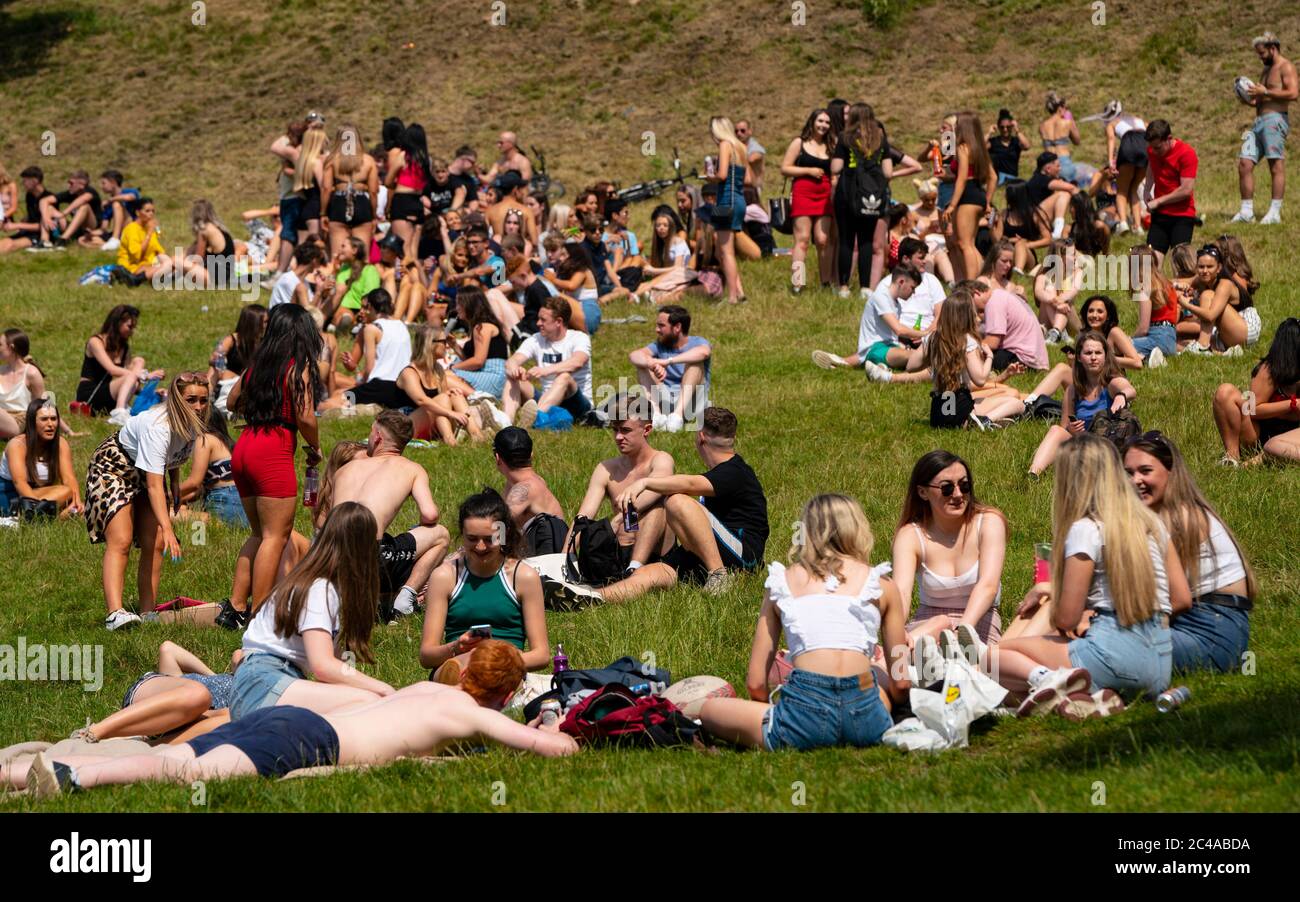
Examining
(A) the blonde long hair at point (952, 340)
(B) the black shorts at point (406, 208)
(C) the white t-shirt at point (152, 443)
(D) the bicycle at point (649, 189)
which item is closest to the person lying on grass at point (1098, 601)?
(C) the white t-shirt at point (152, 443)

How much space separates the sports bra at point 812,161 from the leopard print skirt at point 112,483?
1014 centimetres

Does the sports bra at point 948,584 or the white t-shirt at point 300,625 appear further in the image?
the sports bra at point 948,584

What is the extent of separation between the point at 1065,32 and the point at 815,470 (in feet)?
72.3

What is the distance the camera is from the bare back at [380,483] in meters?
10.7

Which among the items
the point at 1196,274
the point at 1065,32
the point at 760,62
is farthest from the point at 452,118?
the point at 1196,274

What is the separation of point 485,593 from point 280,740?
6.29ft

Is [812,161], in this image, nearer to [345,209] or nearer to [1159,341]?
[1159,341]

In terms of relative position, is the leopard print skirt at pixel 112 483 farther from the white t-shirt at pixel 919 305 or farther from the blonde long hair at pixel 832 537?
the white t-shirt at pixel 919 305

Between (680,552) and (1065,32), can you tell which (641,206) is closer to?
(1065,32)

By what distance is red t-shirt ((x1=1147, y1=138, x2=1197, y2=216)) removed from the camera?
17531 millimetres

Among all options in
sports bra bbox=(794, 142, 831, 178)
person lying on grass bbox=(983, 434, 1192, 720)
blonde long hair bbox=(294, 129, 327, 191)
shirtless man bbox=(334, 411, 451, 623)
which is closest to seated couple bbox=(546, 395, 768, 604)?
shirtless man bbox=(334, 411, 451, 623)

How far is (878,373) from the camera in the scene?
15.6 m

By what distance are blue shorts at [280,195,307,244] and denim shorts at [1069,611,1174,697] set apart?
16243mm

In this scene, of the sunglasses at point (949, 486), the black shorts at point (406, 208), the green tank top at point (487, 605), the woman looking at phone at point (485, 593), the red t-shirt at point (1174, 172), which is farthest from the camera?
the black shorts at point (406, 208)
